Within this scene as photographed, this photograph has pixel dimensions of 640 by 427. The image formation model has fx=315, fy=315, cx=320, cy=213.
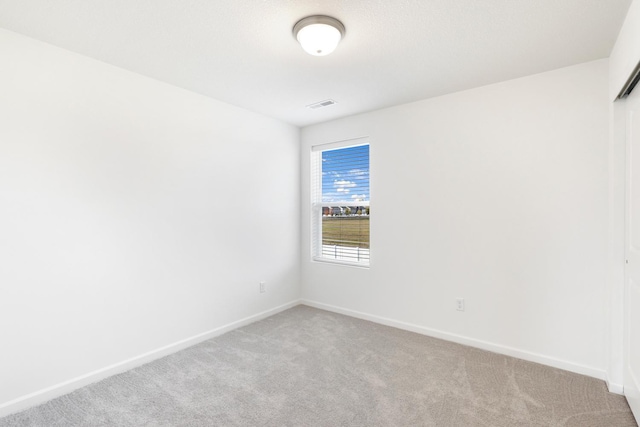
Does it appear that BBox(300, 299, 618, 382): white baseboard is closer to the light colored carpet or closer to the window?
the light colored carpet

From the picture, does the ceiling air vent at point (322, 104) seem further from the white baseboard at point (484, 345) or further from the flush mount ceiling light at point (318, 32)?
the white baseboard at point (484, 345)

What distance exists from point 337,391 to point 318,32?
94.2 inches

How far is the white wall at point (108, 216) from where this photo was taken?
2.07 meters

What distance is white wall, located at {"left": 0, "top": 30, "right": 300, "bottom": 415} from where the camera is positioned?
2.07 m

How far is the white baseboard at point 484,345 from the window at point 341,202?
62cm

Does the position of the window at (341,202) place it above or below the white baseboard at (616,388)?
above

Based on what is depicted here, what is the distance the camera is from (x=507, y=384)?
2316 millimetres

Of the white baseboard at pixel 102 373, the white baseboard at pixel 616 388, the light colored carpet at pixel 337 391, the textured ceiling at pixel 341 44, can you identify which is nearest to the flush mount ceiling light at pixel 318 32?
the textured ceiling at pixel 341 44

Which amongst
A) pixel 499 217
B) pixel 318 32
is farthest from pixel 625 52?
pixel 318 32

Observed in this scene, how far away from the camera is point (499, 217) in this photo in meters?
2.83

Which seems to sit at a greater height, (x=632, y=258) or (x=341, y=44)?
(x=341, y=44)

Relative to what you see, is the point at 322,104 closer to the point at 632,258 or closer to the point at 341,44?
the point at 341,44

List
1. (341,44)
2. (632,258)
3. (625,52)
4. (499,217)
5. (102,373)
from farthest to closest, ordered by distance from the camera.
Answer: (499,217)
(102,373)
(341,44)
(632,258)
(625,52)

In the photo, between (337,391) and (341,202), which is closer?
(337,391)
